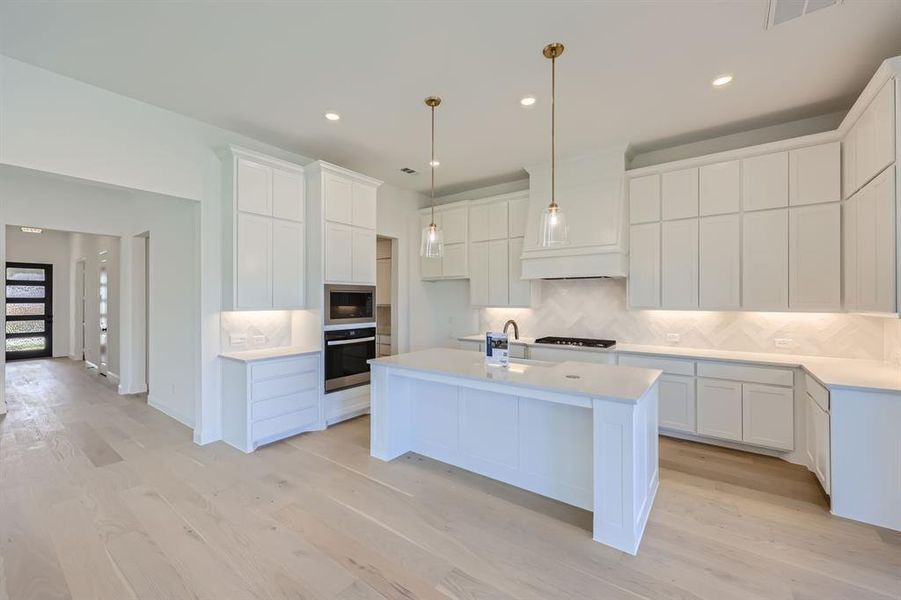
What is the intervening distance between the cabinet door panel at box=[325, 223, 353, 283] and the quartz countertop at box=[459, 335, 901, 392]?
7.58 ft

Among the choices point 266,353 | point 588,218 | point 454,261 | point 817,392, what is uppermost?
point 588,218

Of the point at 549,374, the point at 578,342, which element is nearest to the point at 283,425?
the point at 549,374

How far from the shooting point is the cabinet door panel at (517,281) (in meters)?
4.91

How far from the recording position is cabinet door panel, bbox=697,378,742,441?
340 cm

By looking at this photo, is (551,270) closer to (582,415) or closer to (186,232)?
(582,415)

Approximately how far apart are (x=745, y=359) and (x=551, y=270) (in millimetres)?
1981

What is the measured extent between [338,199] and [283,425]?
240 cm

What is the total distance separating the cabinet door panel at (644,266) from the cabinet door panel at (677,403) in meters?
0.78

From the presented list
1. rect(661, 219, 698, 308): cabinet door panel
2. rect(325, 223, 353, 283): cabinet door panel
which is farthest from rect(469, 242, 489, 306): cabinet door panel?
rect(661, 219, 698, 308): cabinet door panel

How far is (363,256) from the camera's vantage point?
4.52 m

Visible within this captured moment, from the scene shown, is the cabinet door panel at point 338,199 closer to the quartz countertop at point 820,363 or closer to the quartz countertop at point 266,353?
the quartz countertop at point 266,353

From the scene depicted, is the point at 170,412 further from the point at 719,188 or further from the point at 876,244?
the point at 876,244

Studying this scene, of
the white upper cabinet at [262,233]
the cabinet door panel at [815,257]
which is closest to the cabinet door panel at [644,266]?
the cabinet door panel at [815,257]

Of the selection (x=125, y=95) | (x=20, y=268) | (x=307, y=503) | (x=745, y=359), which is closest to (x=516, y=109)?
(x=745, y=359)
